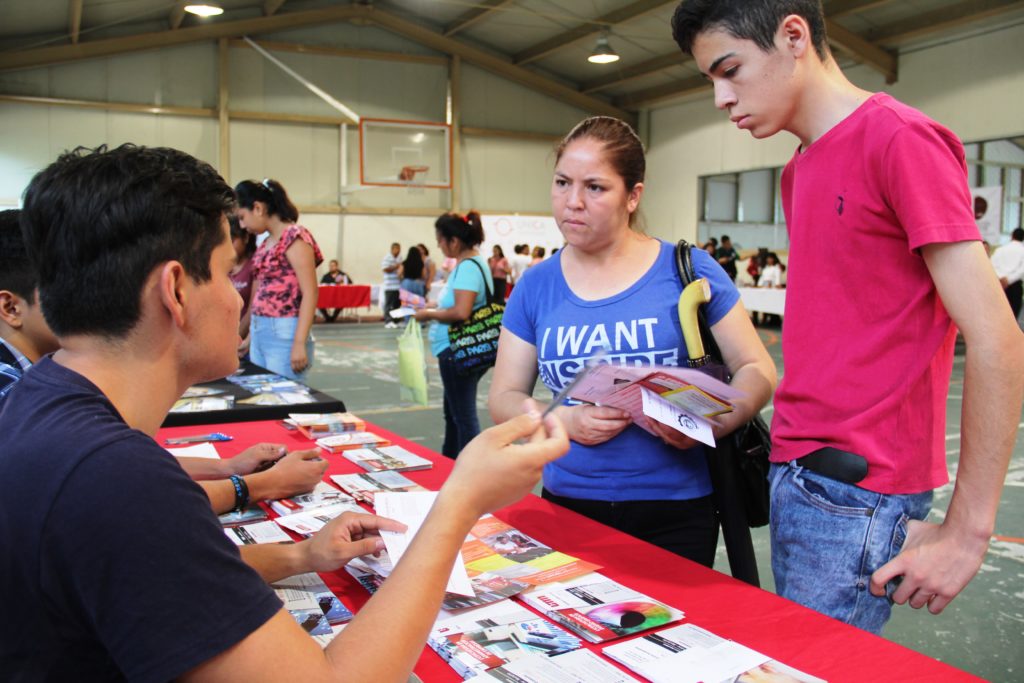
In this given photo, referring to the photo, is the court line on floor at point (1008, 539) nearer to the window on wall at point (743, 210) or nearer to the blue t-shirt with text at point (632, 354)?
the blue t-shirt with text at point (632, 354)

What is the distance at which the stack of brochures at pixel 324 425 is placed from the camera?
237cm

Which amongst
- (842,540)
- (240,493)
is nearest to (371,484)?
(240,493)

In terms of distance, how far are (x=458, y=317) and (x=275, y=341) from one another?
906 mm

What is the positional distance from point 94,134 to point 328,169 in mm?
3882

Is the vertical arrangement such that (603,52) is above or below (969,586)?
above

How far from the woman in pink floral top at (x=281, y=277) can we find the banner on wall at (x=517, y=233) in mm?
11199

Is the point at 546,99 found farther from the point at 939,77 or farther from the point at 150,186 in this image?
the point at 150,186

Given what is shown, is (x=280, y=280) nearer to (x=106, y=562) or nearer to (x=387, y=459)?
(x=387, y=459)

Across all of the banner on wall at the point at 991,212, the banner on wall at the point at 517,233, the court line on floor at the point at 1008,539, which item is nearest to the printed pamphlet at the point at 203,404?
the court line on floor at the point at 1008,539

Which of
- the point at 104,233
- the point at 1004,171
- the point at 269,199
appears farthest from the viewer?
the point at 1004,171

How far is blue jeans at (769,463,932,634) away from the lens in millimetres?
1213

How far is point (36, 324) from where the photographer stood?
6.28 feet

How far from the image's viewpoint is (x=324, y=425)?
7.88ft

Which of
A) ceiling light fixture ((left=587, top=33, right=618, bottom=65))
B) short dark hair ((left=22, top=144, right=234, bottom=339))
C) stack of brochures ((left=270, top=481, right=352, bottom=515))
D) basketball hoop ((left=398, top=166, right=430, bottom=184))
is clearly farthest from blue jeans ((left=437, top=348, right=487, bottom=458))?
basketball hoop ((left=398, top=166, right=430, bottom=184))
